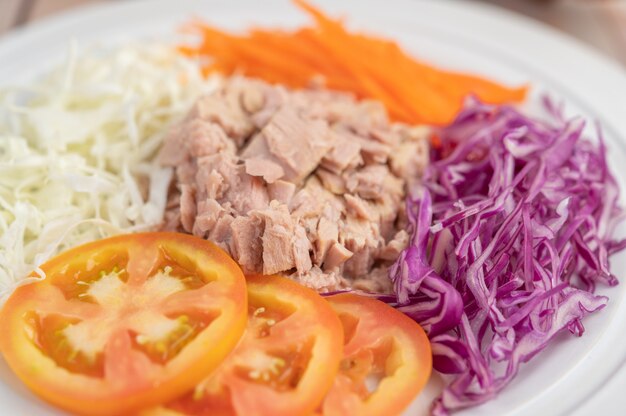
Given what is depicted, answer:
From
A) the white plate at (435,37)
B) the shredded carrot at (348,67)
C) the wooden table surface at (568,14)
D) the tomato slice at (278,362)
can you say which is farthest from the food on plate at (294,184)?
the wooden table surface at (568,14)

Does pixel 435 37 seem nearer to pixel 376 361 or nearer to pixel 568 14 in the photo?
Result: pixel 568 14

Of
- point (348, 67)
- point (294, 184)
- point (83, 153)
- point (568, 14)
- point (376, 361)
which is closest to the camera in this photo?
point (376, 361)

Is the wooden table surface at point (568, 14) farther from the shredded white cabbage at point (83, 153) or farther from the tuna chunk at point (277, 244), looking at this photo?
the tuna chunk at point (277, 244)

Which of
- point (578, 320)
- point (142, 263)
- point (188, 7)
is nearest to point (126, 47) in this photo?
point (188, 7)

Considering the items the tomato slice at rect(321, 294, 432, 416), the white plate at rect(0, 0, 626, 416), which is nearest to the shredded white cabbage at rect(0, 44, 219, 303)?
the white plate at rect(0, 0, 626, 416)

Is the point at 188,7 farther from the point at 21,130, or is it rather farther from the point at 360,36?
the point at 21,130

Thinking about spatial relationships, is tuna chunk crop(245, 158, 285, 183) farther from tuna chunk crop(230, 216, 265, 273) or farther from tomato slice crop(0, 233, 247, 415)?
tomato slice crop(0, 233, 247, 415)

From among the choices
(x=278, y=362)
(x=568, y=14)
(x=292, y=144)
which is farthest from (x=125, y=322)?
(x=568, y=14)
